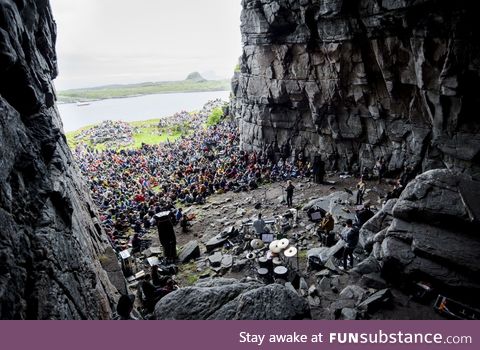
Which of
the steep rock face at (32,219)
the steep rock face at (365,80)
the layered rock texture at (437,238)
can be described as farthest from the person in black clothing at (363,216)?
the steep rock face at (32,219)

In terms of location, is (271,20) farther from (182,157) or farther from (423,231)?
(423,231)

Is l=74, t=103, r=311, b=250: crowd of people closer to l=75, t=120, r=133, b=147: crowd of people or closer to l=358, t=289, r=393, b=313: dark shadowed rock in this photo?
l=75, t=120, r=133, b=147: crowd of people

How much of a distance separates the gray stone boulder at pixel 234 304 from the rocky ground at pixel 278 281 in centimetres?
3

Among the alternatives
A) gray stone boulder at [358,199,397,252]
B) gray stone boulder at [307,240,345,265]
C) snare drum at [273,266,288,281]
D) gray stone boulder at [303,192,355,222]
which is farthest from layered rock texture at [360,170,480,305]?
gray stone boulder at [303,192,355,222]

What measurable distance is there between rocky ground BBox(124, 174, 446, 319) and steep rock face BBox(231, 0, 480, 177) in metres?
4.75

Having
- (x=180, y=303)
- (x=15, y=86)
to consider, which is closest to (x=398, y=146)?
(x=180, y=303)

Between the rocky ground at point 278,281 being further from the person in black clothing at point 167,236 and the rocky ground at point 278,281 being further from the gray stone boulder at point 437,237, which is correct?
the gray stone boulder at point 437,237

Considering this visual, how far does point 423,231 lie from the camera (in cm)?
1278

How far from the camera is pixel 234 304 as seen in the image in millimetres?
9992

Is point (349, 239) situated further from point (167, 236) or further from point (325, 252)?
point (167, 236)

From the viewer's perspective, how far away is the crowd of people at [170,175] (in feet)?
92.7

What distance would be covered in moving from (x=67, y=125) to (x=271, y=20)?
8026cm

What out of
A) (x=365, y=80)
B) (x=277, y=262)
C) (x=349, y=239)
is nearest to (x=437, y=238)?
(x=349, y=239)

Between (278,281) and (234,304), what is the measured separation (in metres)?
5.14
